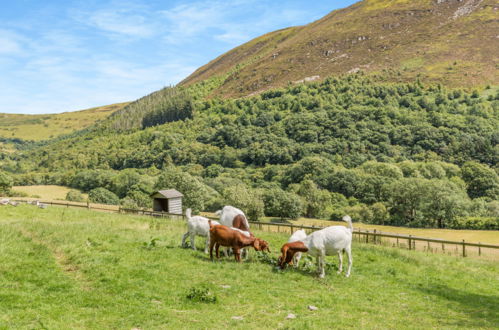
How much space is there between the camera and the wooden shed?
126 feet

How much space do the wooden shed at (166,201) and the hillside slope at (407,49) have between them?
462ft

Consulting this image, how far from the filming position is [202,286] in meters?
11.9

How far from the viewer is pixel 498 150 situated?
108812 mm

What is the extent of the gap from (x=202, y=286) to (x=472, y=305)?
30.4 ft

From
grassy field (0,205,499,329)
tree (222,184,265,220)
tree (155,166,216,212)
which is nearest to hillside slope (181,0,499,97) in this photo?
tree (222,184,265,220)

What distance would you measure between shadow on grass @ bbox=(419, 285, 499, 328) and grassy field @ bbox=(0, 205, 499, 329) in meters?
0.04

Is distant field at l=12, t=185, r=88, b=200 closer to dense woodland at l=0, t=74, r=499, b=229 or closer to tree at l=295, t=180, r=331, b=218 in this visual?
dense woodland at l=0, t=74, r=499, b=229

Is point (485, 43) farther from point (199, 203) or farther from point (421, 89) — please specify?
point (199, 203)

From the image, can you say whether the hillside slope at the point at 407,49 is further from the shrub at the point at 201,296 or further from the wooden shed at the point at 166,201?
the shrub at the point at 201,296

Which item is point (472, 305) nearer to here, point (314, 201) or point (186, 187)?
point (186, 187)

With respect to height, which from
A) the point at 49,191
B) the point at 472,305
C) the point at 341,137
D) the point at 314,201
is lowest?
the point at 314,201

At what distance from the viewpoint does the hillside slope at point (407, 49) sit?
497 feet

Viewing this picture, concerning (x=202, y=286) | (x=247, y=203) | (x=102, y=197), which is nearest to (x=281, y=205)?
(x=247, y=203)

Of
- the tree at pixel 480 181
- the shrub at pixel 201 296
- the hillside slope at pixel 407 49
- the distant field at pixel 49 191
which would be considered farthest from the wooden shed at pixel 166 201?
the hillside slope at pixel 407 49
